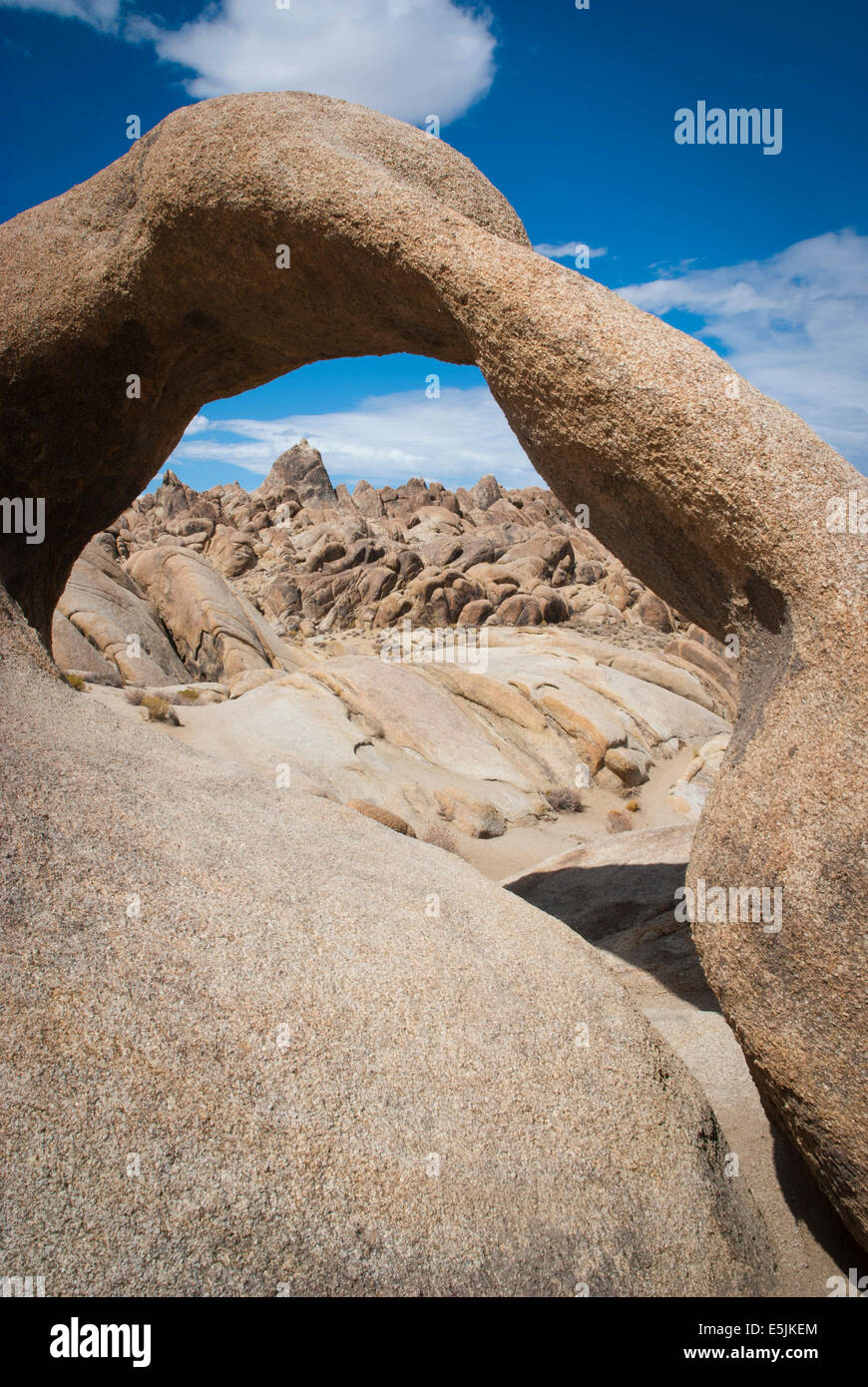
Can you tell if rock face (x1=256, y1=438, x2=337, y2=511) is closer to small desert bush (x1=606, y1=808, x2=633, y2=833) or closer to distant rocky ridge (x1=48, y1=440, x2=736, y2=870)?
distant rocky ridge (x1=48, y1=440, x2=736, y2=870)

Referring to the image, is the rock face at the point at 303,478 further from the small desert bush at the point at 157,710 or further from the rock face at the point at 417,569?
the small desert bush at the point at 157,710

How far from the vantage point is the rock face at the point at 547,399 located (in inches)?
117

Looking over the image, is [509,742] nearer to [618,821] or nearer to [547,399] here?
[618,821]

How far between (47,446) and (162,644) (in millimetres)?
12350

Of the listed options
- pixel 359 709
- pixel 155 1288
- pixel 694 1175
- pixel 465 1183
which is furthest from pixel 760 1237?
pixel 359 709

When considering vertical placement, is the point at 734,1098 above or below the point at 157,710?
below

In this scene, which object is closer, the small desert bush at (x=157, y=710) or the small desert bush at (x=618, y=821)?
the small desert bush at (x=157, y=710)

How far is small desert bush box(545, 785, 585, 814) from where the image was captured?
40.0 ft

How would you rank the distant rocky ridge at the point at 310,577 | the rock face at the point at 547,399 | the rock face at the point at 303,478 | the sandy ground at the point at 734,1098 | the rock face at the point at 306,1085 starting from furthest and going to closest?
the rock face at the point at 303,478 < the distant rocky ridge at the point at 310,577 < the sandy ground at the point at 734,1098 < the rock face at the point at 547,399 < the rock face at the point at 306,1085

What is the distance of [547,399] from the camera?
12.5 ft

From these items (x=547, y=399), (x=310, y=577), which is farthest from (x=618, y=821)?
(x=310, y=577)

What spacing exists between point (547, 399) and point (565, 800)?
9.11 metres

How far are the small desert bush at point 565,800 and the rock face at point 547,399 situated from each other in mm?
8101

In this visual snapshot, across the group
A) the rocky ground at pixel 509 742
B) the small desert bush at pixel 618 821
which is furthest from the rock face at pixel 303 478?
the small desert bush at pixel 618 821
